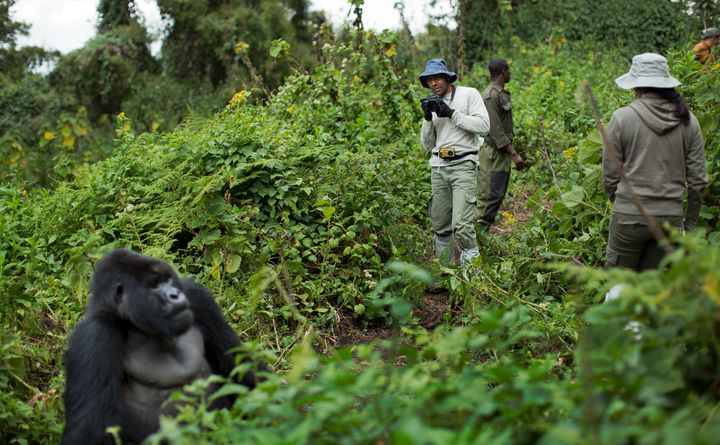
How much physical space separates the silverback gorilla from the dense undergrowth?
0.31 metres

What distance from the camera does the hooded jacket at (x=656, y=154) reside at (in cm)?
390

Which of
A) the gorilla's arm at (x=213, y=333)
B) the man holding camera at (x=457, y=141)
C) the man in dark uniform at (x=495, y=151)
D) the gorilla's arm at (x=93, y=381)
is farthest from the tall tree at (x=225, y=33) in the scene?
the gorilla's arm at (x=93, y=381)

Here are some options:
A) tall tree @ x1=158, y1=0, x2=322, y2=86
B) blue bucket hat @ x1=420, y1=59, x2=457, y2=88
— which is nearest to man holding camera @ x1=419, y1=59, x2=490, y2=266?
blue bucket hat @ x1=420, y1=59, x2=457, y2=88

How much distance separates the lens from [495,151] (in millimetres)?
6562

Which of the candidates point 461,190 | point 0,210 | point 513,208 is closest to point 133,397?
point 461,190

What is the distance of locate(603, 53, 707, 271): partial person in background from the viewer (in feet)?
12.8

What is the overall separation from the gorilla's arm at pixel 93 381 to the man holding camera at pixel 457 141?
320 centimetres

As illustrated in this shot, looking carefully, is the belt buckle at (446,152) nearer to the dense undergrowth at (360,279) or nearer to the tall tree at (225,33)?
the dense undergrowth at (360,279)

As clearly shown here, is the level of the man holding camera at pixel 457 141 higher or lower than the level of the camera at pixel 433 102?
lower

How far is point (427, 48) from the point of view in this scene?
51.9 ft

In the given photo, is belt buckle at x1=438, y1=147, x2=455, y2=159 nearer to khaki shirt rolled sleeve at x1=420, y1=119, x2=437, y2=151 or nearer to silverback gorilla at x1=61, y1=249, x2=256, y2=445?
khaki shirt rolled sleeve at x1=420, y1=119, x2=437, y2=151

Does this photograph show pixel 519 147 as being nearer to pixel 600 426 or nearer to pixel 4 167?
pixel 4 167

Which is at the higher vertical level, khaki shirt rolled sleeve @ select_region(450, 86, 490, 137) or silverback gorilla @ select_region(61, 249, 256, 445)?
khaki shirt rolled sleeve @ select_region(450, 86, 490, 137)

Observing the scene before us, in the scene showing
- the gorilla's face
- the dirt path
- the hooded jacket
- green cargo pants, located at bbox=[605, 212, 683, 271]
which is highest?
the hooded jacket
